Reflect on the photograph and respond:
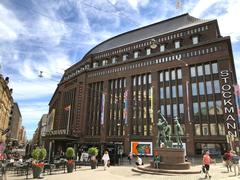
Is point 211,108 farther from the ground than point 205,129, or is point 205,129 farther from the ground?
point 211,108

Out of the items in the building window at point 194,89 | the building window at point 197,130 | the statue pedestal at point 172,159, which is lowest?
the statue pedestal at point 172,159

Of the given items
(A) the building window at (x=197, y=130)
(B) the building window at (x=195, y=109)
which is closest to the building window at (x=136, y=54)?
(B) the building window at (x=195, y=109)

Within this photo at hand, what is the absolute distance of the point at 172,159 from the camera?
2070cm

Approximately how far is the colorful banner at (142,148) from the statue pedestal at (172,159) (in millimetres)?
25333

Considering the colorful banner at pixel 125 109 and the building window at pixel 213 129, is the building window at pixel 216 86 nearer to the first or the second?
the building window at pixel 213 129

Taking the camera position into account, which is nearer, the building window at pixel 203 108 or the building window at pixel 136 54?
the building window at pixel 203 108

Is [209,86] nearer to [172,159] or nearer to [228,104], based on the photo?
[228,104]

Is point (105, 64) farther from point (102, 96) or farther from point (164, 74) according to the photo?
point (164, 74)

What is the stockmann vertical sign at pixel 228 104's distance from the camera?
124 feet

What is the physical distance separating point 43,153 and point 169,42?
40527mm

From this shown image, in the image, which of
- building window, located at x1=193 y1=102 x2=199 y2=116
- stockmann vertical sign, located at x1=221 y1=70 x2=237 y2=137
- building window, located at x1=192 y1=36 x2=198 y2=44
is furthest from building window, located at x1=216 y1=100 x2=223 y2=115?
building window, located at x1=192 y1=36 x2=198 y2=44

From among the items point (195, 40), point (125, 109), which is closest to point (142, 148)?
point (125, 109)

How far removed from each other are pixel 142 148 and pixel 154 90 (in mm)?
13155

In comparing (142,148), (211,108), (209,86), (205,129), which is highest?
(209,86)
